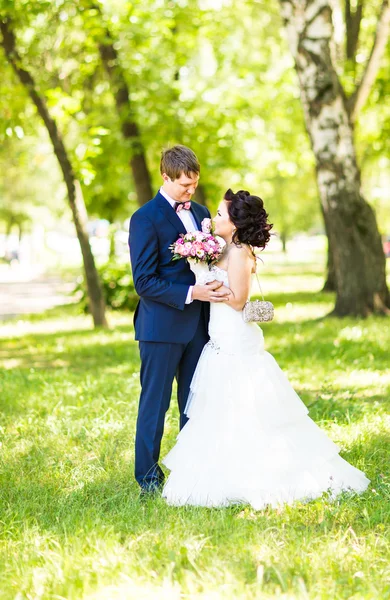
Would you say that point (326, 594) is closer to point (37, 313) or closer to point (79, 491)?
point (79, 491)

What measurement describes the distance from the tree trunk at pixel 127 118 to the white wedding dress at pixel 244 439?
39.2 feet

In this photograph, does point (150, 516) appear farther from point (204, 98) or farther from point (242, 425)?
point (204, 98)

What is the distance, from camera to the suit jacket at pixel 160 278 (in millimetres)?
5070

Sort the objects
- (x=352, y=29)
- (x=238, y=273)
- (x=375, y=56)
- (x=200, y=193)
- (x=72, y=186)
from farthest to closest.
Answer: (x=200, y=193), (x=352, y=29), (x=375, y=56), (x=72, y=186), (x=238, y=273)

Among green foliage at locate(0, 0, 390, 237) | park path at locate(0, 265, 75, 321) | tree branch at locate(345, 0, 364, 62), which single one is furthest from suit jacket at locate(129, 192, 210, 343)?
tree branch at locate(345, 0, 364, 62)

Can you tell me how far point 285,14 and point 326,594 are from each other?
10.3m

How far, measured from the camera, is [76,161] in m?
13.4

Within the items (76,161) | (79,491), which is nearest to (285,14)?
(76,161)

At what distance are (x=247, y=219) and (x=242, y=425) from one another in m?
1.34

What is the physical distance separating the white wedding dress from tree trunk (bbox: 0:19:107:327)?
901 cm

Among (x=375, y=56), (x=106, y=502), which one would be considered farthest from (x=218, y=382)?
(x=375, y=56)

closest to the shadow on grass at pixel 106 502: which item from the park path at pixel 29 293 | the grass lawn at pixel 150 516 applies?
the grass lawn at pixel 150 516

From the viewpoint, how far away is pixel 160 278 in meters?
5.16

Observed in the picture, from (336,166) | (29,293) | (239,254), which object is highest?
(336,166)
